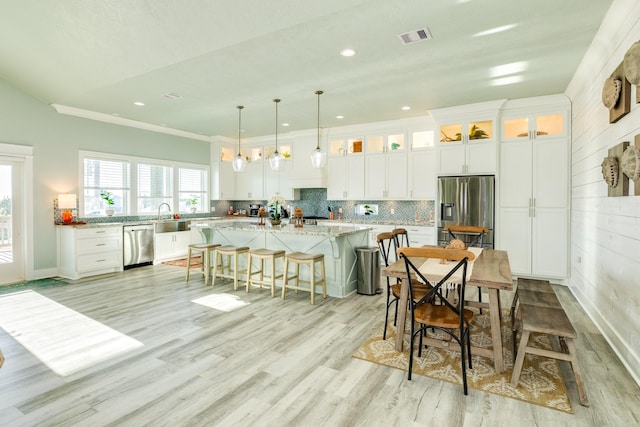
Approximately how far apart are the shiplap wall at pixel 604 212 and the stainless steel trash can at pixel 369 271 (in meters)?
2.41

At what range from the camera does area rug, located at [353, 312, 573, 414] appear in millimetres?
2285

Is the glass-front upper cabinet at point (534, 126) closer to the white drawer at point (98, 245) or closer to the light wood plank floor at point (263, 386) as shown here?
the light wood plank floor at point (263, 386)

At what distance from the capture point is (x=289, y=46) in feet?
11.5

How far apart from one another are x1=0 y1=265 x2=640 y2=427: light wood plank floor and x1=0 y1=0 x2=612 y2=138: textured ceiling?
9.43 ft

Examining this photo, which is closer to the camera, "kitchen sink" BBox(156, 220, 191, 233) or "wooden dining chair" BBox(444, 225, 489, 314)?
"wooden dining chair" BBox(444, 225, 489, 314)

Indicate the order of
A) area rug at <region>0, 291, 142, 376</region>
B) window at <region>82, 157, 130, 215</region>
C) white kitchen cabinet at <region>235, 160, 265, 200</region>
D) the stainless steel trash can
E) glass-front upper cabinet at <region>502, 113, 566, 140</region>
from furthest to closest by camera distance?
white kitchen cabinet at <region>235, 160, 265, 200</region>, window at <region>82, 157, 130, 215</region>, glass-front upper cabinet at <region>502, 113, 566, 140</region>, the stainless steel trash can, area rug at <region>0, 291, 142, 376</region>

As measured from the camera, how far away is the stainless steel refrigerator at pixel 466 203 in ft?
17.9

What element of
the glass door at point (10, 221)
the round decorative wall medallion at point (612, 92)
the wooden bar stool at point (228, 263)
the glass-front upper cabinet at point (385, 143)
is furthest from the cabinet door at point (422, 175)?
the glass door at point (10, 221)

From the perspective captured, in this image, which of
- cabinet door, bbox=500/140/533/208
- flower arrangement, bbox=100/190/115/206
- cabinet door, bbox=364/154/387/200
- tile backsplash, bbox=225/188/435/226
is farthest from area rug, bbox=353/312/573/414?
flower arrangement, bbox=100/190/115/206

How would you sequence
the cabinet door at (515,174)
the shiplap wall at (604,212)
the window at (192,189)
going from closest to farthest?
the shiplap wall at (604,212)
the cabinet door at (515,174)
the window at (192,189)

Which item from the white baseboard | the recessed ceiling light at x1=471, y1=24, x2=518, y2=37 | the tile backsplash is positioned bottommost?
the white baseboard

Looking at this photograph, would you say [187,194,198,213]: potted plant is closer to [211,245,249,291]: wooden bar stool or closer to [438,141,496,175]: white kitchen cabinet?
[211,245,249,291]: wooden bar stool

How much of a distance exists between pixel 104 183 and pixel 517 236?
740 centimetres

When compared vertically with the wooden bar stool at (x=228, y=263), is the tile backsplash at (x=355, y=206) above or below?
above
